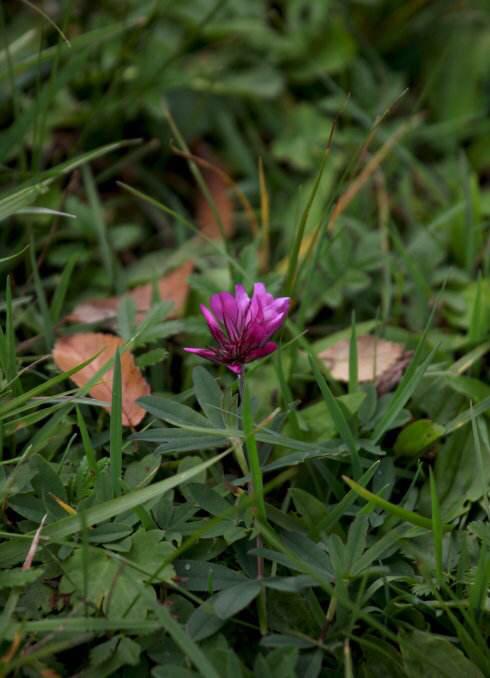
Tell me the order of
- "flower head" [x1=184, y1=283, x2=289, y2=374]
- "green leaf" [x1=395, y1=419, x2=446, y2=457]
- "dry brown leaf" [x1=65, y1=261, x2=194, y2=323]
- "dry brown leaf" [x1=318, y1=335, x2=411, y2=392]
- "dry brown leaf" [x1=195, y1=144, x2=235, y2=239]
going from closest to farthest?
"flower head" [x1=184, y1=283, x2=289, y2=374]
"green leaf" [x1=395, y1=419, x2=446, y2=457]
"dry brown leaf" [x1=318, y1=335, x2=411, y2=392]
"dry brown leaf" [x1=65, y1=261, x2=194, y2=323]
"dry brown leaf" [x1=195, y1=144, x2=235, y2=239]

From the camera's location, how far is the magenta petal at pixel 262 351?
130 centimetres

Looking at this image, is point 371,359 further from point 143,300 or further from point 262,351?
point 143,300

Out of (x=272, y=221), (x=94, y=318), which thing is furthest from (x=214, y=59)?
(x=94, y=318)

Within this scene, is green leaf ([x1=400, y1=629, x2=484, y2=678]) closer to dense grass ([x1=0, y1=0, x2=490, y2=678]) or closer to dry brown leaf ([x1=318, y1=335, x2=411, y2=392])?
dense grass ([x1=0, y1=0, x2=490, y2=678])

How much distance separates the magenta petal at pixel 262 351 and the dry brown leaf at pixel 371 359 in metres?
0.35

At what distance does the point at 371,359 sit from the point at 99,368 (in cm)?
58

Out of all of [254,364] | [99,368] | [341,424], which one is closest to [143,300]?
[99,368]

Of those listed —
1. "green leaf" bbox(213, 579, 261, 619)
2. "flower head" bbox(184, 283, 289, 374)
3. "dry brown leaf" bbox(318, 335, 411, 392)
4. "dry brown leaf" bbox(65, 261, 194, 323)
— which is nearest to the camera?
"green leaf" bbox(213, 579, 261, 619)

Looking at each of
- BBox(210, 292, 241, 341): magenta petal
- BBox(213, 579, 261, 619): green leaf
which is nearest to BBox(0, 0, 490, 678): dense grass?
BBox(213, 579, 261, 619): green leaf

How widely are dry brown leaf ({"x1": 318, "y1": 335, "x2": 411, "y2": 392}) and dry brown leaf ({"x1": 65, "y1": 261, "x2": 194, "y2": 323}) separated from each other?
1.23 feet

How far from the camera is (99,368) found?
1606 mm

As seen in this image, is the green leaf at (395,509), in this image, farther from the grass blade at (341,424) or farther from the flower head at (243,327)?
the flower head at (243,327)

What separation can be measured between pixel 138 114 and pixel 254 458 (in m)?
1.37

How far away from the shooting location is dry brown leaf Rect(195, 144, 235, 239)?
87.0 inches
